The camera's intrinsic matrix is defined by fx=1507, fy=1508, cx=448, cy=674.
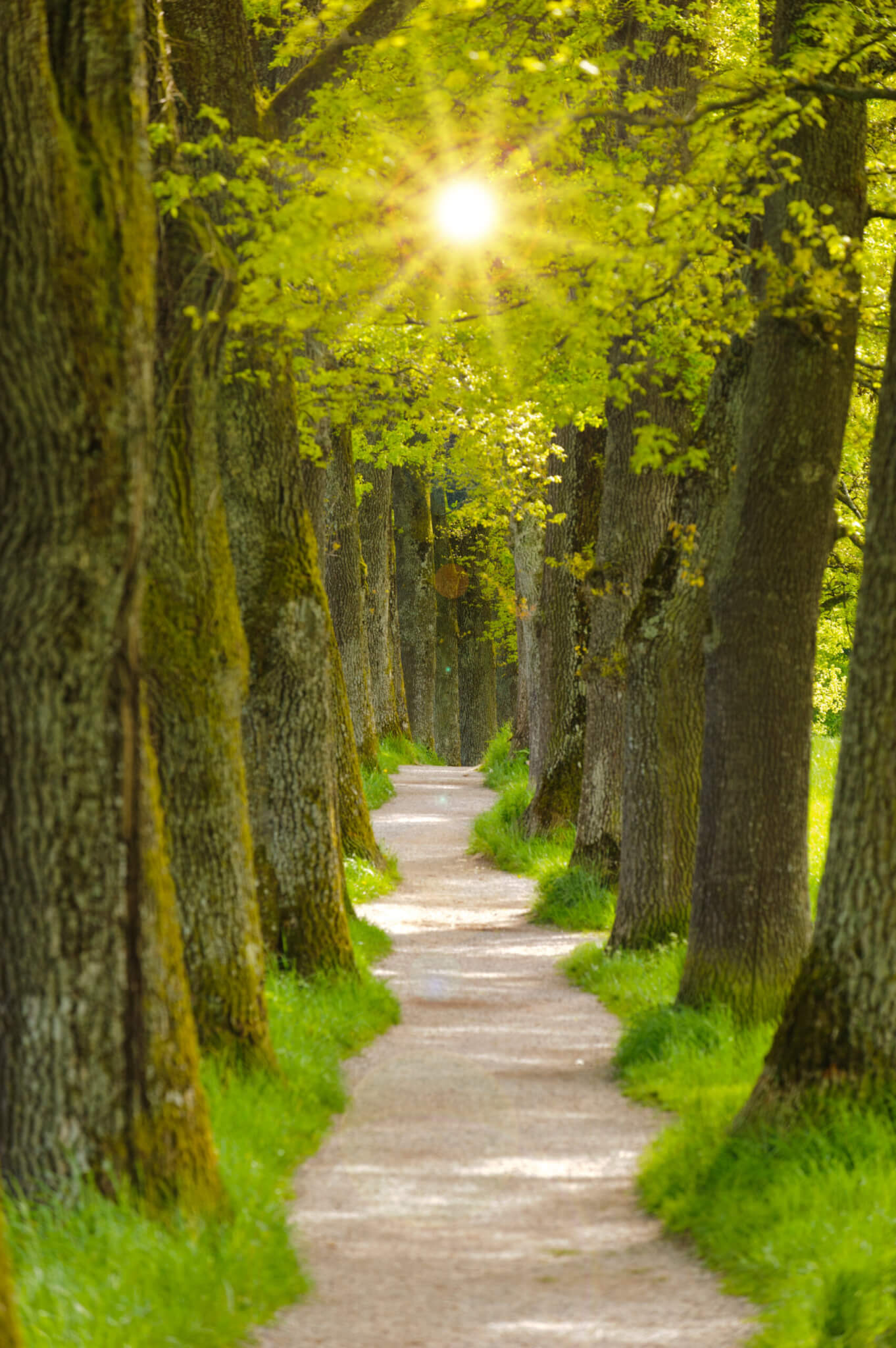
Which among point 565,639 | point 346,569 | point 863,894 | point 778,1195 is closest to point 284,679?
point 863,894

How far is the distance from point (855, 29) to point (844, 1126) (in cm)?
697

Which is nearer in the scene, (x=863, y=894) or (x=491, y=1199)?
(x=863, y=894)

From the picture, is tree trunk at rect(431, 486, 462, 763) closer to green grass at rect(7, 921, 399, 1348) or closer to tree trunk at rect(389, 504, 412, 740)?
tree trunk at rect(389, 504, 412, 740)

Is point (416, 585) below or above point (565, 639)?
above

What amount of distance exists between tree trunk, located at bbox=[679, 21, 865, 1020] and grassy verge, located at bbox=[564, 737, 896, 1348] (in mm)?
677

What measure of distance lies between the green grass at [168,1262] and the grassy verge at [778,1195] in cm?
164

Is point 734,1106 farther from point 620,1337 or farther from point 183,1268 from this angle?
point 183,1268

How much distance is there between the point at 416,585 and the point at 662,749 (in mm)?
23179

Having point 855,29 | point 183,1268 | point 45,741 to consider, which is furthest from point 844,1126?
point 855,29

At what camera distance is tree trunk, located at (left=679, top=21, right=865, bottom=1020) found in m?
8.88

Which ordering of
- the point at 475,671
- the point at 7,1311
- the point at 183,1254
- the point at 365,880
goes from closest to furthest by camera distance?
the point at 7,1311 < the point at 183,1254 < the point at 365,880 < the point at 475,671

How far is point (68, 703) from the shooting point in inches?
195

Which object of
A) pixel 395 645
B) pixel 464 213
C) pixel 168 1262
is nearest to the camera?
pixel 168 1262

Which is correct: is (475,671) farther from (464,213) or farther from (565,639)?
(464,213)
